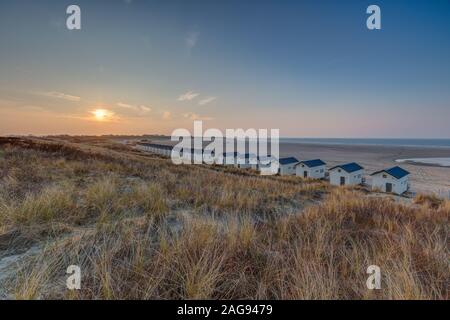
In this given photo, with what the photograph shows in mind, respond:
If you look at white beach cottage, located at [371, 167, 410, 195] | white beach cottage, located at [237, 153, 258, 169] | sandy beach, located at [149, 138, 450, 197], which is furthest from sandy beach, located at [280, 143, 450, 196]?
white beach cottage, located at [237, 153, 258, 169]

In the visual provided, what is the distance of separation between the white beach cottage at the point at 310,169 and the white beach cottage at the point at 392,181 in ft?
26.6

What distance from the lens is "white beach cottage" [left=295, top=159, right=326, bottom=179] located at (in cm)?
3322

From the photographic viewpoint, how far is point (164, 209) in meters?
4.67

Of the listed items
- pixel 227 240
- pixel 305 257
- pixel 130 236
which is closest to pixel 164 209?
pixel 130 236

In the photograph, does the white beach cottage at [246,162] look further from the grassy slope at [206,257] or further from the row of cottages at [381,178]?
the grassy slope at [206,257]

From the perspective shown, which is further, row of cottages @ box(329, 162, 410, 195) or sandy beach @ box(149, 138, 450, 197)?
sandy beach @ box(149, 138, 450, 197)

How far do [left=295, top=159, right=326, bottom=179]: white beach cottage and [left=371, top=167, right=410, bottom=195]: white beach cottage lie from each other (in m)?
8.09

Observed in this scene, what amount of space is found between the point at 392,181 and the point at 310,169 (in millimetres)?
10602

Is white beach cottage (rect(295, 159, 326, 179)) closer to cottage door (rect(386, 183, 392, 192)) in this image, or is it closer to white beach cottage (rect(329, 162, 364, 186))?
white beach cottage (rect(329, 162, 364, 186))

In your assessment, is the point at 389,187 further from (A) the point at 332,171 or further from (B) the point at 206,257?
(B) the point at 206,257

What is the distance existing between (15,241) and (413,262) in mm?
5304

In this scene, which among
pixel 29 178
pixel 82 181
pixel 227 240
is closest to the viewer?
pixel 227 240

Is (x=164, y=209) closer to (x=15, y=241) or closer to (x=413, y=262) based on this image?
(x=15, y=241)
